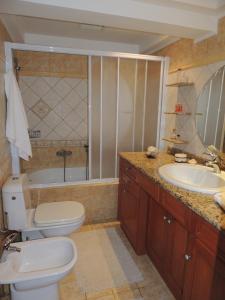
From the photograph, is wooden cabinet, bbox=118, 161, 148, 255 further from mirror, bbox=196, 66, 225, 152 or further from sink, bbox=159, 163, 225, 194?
mirror, bbox=196, 66, 225, 152

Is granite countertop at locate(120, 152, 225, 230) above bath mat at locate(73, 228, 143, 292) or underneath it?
above

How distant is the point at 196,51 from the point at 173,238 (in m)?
1.73

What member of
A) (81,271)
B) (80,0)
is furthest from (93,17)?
(81,271)

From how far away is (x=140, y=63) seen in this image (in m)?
2.45

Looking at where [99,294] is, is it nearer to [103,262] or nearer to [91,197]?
[103,262]

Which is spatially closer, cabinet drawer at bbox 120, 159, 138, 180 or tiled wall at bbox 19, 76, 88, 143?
cabinet drawer at bbox 120, 159, 138, 180

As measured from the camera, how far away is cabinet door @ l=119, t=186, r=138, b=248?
1974 millimetres

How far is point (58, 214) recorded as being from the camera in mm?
1854

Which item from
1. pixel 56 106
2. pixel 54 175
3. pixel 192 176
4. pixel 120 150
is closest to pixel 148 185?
pixel 192 176

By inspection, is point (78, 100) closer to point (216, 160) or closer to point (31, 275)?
point (216, 160)

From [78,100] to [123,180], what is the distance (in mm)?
1608

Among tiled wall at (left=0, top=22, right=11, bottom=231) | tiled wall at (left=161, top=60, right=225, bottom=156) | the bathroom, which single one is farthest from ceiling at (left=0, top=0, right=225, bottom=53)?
tiled wall at (left=161, top=60, right=225, bottom=156)

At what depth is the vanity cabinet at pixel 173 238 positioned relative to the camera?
106 centimetres

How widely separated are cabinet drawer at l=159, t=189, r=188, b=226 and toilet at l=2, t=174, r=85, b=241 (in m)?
0.78
